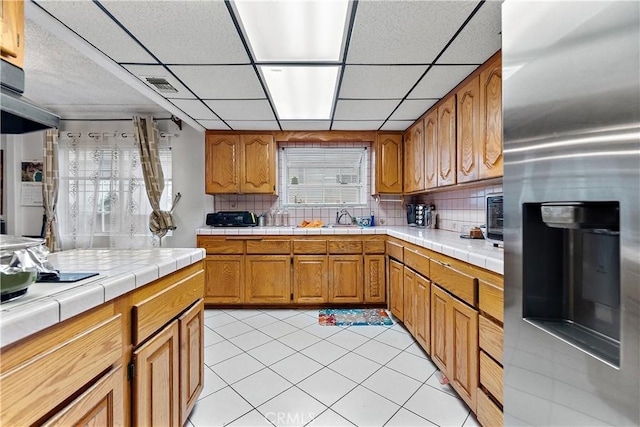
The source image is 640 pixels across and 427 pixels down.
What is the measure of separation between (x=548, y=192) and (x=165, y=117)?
4.08 metres

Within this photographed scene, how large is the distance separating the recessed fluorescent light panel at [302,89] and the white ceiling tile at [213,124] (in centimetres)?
73

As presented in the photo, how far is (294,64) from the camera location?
1833 mm

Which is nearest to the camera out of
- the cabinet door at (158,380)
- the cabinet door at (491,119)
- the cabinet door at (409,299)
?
the cabinet door at (158,380)

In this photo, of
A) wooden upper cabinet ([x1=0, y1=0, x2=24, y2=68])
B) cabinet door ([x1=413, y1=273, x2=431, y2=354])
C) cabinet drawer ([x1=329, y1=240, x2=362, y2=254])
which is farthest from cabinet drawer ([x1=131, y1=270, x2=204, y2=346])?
cabinet drawer ([x1=329, y1=240, x2=362, y2=254])

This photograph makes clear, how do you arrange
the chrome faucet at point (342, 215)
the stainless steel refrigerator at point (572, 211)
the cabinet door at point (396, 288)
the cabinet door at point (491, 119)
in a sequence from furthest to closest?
the chrome faucet at point (342, 215) < the cabinet door at point (396, 288) < the cabinet door at point (491, 119) < the stainless steel refrigerator at point (572, 211)

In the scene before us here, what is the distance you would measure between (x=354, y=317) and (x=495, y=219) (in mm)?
1681

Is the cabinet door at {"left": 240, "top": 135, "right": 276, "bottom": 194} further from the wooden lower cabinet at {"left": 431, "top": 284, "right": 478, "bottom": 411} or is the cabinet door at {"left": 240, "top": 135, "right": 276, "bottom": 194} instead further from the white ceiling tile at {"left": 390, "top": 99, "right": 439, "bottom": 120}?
the wooden lower cabinet at {"left": 431, "top": 284, "right": 478, "bottom": 411}

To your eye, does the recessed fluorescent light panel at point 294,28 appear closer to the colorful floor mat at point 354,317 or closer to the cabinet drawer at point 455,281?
the cabinet drawer at point 455,281

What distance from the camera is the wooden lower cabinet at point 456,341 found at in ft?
4.66

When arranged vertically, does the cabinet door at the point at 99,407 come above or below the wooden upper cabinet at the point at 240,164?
below

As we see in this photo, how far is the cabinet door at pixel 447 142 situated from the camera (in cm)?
222

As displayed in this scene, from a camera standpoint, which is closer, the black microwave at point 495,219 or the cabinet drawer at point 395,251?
the black microwave at point 495,219

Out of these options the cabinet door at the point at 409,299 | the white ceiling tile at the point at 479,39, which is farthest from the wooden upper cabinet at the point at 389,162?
the white ceiling tile at the point at 479,39

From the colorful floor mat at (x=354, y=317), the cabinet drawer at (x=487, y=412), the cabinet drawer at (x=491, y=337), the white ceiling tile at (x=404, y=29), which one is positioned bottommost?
the colorful floor mat at (x=354, y=317)
